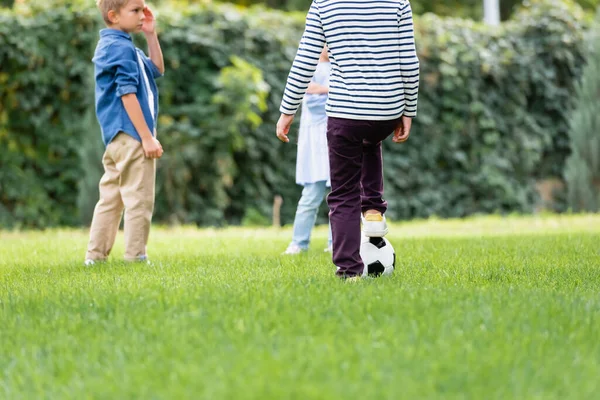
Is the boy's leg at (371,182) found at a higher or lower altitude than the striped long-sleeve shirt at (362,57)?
lower

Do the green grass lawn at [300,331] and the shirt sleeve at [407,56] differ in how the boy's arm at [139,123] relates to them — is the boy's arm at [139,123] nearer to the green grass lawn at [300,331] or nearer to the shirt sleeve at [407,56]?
the green grass lawn at [300,331]

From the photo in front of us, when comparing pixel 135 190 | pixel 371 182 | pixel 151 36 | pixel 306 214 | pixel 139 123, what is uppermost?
pixel 151 36

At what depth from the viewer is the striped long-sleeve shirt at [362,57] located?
458cm

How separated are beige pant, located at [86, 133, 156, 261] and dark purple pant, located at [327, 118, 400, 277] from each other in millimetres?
1679

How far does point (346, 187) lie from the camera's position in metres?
4.64

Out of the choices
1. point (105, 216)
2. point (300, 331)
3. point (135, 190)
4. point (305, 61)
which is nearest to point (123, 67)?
point (135, 190)

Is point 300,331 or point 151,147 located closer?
point 300,331

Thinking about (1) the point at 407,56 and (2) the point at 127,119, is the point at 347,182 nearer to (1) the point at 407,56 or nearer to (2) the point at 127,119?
(1) the point at 407,56

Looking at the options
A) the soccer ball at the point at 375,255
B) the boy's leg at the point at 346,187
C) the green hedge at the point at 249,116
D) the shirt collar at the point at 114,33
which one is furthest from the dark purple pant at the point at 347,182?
the green hedge at the point at 249,116

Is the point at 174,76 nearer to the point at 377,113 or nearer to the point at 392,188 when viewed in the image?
the point at 392,188

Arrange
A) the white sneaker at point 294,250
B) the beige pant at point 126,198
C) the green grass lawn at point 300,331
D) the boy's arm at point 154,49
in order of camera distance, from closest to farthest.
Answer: the green grass lawn at point 300,331, the beige pant at point 126,198, the boy's arm at point 154,49, the white sneaker at point 294,250

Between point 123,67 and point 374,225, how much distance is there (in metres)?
2.08

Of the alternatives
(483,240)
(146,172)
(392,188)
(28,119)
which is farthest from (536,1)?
(146,172)

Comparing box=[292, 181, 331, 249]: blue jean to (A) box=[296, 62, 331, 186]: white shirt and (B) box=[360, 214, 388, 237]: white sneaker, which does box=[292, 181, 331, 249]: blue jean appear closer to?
(A) box=[296, 62, 331, 186]: white shirt
